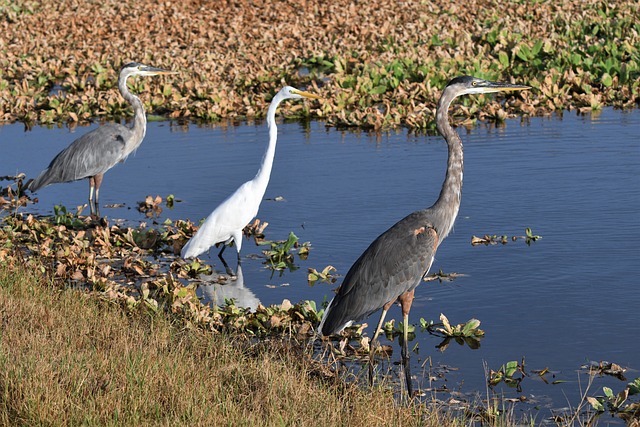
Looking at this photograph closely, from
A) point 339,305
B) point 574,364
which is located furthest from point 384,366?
point 574,364

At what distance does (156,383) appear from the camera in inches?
244

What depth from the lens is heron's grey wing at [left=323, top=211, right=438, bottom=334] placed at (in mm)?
7297

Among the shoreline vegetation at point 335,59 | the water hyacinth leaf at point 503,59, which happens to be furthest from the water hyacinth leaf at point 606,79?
the water hyacinth leaf at point 503,59

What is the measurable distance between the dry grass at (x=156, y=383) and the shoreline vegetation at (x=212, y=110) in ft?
0.06

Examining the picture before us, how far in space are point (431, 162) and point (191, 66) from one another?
9.32 meters

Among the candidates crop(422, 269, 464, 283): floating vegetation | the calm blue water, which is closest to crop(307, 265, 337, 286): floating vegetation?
the calm blue water

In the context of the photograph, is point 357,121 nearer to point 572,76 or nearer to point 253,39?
point 572,76

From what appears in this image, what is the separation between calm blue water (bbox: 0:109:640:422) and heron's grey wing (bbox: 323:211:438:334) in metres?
0.60

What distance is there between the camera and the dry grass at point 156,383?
5.81m

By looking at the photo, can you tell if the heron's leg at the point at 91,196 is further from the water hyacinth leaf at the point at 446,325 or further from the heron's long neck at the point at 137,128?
the water hyacinth leaf at the point at 446,325

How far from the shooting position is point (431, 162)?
13852mm

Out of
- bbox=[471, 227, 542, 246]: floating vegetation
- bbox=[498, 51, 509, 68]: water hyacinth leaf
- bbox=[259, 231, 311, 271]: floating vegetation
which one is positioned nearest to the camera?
bbox=[259, 231, 311, 271]: floating vegetation

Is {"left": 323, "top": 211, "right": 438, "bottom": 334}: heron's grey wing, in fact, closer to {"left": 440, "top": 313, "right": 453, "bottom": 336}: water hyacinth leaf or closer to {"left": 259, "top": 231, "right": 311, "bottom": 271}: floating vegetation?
{"left": 440, "top": 313, "right": 453, "bottom": 336}: water hyacinth leaf

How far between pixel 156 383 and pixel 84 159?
23.1 ft
